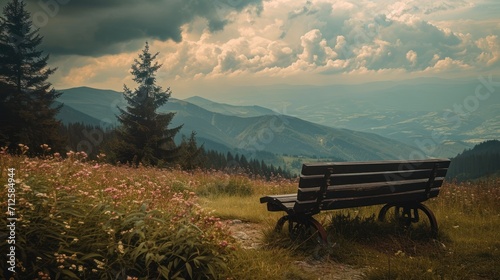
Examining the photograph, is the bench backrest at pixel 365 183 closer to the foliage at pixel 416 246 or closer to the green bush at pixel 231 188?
the foliage at pixel 416 246

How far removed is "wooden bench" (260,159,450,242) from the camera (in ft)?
19.0

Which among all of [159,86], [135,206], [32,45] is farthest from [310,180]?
[32,45]

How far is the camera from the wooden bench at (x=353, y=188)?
5.79 meters

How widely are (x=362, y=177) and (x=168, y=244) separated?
3.63m

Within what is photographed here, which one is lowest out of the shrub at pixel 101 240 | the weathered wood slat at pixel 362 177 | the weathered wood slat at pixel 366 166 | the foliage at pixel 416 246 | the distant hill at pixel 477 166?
the distant hill at pixel 477 166

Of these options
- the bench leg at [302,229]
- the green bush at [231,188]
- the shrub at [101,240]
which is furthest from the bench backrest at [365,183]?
the green bush at [231,188]

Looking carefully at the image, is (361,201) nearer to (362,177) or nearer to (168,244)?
(362,177)

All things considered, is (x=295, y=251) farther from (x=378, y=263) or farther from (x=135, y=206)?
(x=135, y=206)

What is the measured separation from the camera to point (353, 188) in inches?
246

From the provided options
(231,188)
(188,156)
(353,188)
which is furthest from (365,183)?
(188,156)

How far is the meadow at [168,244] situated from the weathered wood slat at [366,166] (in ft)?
3.54

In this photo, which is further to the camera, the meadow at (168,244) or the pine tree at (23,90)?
the pine tree at (23,90)

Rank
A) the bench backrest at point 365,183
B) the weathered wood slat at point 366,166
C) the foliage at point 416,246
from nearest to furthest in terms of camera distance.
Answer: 1. the foliage at point 416,246
2. the weathered wood slat at point 366,166
3. the bench backrest at point 365,183

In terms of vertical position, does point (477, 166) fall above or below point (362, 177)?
below
